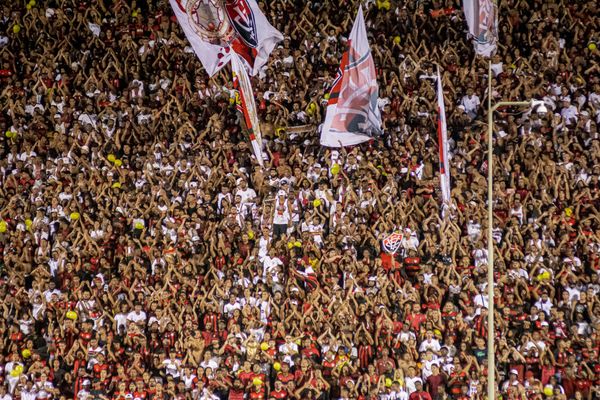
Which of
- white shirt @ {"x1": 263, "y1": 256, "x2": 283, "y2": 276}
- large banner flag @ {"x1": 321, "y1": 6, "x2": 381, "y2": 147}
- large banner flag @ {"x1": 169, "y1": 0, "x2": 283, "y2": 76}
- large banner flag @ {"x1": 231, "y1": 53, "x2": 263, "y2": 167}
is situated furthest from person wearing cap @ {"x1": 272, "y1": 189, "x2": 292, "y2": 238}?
large banner flag @ {"x1": 169, "y1": 0, "x2": 283, "y2": 76}

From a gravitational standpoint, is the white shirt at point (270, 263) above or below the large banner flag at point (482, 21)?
below

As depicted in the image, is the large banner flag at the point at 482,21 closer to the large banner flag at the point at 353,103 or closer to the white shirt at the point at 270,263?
the large banner flag at the point at 353,103

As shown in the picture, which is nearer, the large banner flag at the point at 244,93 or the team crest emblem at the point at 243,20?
the large banner flag at the point at 244,93

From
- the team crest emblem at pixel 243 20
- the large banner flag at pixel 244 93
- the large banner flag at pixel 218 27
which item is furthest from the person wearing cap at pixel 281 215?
the team crest emblem at pixel 243 20

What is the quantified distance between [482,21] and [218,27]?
235 inches

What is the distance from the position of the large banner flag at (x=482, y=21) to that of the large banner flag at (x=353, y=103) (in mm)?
2858

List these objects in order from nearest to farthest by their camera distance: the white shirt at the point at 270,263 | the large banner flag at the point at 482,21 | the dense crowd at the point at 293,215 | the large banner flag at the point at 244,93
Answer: the large banner flag at the point at 244,93, the dense crowd at the point at 293,215, the large banner flag at the point at 482,21, the white shirt at the point at 270,263

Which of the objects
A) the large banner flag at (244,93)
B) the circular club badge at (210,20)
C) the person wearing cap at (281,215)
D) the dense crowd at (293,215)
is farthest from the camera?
the person wearing cap at (281,215)

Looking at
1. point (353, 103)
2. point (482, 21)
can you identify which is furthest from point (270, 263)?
point (482, 21)

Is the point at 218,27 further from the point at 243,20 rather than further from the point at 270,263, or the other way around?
the point at 270,263

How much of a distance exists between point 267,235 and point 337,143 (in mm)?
4053

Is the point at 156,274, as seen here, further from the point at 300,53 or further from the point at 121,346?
the point at 300,53

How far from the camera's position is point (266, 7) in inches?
1217

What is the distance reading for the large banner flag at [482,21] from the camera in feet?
75.6
